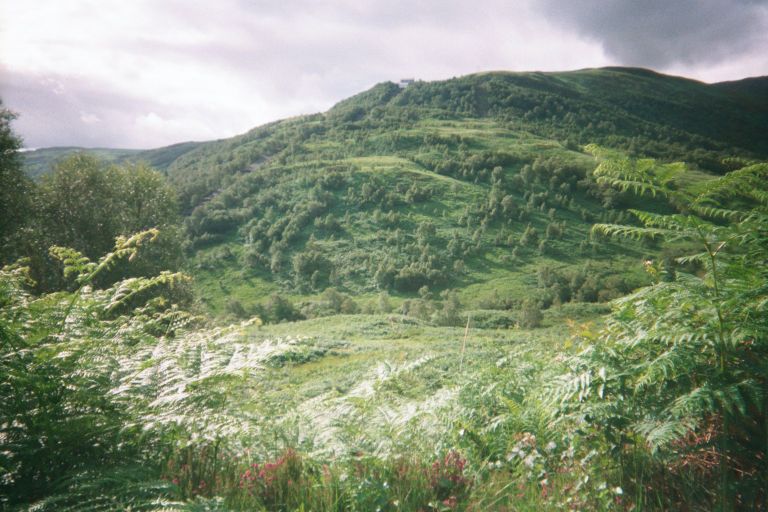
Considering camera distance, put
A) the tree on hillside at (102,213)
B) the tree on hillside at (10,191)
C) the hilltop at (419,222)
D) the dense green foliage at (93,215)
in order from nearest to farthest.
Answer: the tree on hillside at (10,191), the dense green foliage at (93,215), the tree on hillside at (102,213), the hilltop at (419,222)

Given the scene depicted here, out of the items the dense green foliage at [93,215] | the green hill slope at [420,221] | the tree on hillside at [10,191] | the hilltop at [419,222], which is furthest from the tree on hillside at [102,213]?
the green hill slope at [420,221]

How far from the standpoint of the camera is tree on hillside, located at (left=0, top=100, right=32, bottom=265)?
20625mm

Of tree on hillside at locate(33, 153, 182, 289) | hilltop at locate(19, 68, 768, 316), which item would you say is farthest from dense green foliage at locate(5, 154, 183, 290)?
hilltop at locate(19, 68, 768, 316)

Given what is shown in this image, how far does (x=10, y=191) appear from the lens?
21047 mm

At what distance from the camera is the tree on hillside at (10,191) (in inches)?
812

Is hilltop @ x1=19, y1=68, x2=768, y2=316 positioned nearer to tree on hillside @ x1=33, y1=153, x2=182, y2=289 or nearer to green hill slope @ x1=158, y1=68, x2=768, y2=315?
green hill slope @ x1=158, y1=68, x2=768, y2=315

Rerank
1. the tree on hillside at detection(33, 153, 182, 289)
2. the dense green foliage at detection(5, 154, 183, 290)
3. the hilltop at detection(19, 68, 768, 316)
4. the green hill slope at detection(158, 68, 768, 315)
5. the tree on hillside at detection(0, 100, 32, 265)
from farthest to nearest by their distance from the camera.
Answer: the green hill slope at detection(158, 68, 768, 315) < the hilltop at detection(19, 68, 768, 316) < the tree on hillside at detection(33, 153, 182, 289) < the dense green foliage at detection(5, 154, 183, 290) < the tree on hillside at detection(0, 100, 32, 265)

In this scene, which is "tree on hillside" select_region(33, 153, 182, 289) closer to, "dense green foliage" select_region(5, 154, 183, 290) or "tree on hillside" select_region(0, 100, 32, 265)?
"dense green foliage" select_region(5, 154, 183, 290)

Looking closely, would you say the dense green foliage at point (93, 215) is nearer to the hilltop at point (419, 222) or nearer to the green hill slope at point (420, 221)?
the hilltop at point (419, 222)

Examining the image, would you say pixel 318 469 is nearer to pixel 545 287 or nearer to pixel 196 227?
pixel 545 287

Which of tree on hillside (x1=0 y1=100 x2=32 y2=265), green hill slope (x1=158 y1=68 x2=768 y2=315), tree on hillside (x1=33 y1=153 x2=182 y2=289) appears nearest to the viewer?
tree on hillside (x1=0 y1=100 x2=32 y2=265)

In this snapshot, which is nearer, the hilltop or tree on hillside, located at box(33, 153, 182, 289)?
tree on hillside, located at box(33, 153, 182, 289)

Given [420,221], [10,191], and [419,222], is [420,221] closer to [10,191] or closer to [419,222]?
[419,222]

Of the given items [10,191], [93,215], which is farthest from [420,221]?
[10,191]
